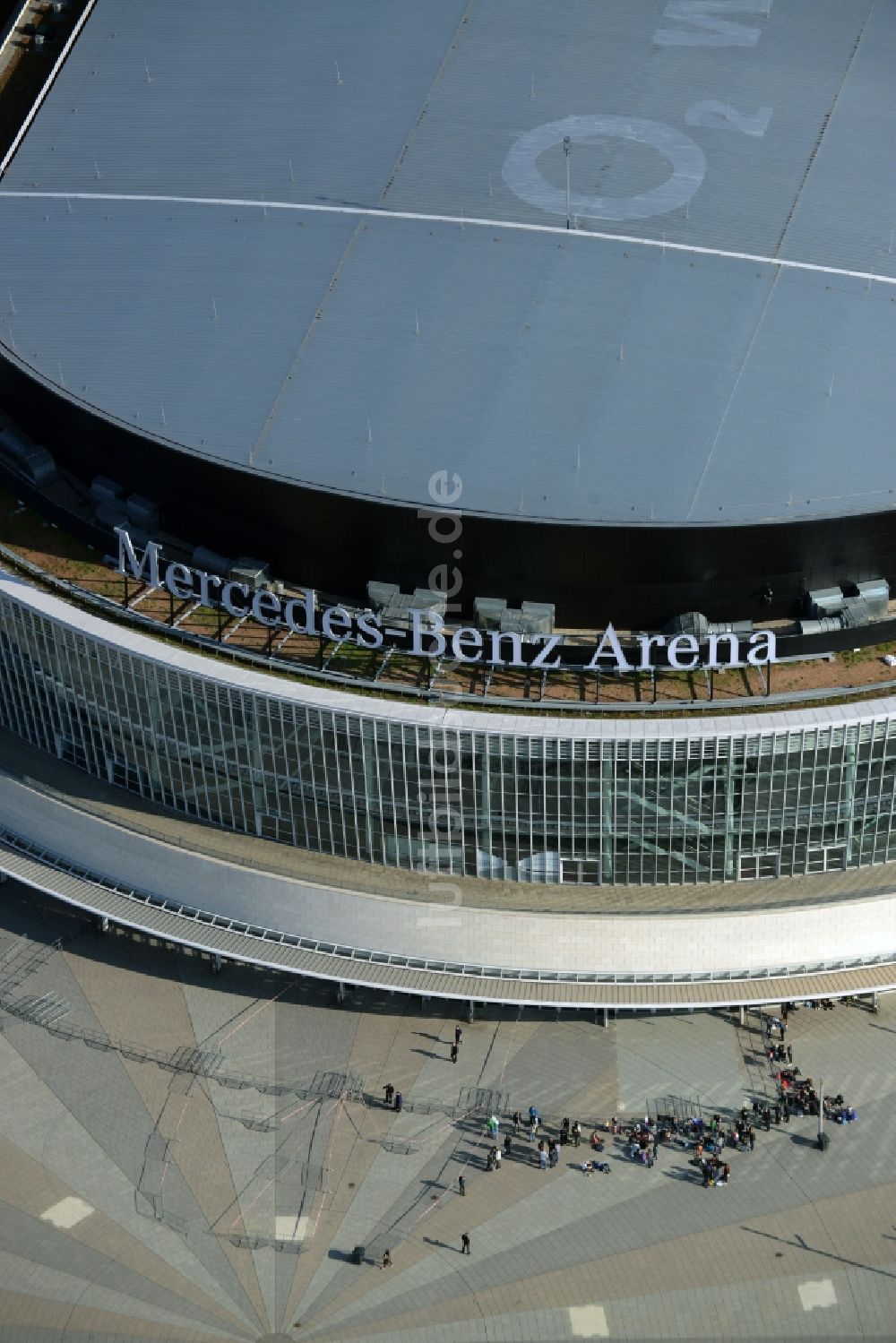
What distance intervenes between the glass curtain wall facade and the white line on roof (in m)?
26.2

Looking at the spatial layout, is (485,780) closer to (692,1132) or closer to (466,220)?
(692,1132)

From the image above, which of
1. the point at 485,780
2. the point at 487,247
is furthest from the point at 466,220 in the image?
the point at 485,780

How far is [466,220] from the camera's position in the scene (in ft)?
366

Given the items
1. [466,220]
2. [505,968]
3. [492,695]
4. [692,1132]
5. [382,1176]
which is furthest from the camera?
[466,220]

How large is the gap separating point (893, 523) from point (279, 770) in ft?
100

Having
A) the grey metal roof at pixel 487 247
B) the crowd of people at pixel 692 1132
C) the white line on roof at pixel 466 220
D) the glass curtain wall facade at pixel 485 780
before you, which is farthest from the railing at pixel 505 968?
the white line on roof at pixel 466 220

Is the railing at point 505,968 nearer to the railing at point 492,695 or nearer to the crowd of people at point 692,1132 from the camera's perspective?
the crowd of people at point 692,1132

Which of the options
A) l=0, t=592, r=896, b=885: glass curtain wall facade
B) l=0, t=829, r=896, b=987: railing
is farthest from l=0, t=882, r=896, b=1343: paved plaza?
→ l=0, t=592, r=896, b=885: glass curtain wall facade

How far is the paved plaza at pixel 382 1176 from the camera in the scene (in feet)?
292

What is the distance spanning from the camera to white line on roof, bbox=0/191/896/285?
352 feet

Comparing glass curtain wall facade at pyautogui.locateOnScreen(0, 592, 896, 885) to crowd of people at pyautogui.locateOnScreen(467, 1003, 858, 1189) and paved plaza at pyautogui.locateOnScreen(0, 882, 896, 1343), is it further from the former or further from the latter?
crowd of people at pyautogui.locateOnScreen(467, 1003, 858, 1189)

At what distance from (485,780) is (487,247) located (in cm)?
3008

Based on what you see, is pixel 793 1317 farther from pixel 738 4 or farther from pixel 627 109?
pixel 738 4

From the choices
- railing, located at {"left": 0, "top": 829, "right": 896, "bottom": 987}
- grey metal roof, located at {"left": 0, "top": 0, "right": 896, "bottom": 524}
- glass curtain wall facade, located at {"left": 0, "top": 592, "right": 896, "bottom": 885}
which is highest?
grey metal roof, located at {"left": 0, "top": 0, "right": 896, "bottom": 524}
